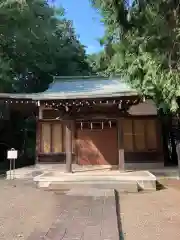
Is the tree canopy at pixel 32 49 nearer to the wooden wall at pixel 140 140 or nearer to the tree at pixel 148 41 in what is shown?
the tree at pixel 148 41

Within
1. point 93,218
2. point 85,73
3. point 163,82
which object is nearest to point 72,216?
point 93,218

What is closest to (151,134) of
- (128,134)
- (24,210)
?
(128,134)

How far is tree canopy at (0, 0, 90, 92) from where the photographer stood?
42.1ft

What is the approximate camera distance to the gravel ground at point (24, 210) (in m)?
3.96

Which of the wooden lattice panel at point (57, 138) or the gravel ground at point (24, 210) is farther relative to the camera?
the wooden lattice panel at point (57, 138)

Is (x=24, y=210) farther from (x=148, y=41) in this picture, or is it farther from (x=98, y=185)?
(x=148, y=41)

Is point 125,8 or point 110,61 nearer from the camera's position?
point 125,8

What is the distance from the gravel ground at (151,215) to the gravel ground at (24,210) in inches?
56.2

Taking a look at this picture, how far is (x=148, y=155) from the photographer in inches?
418

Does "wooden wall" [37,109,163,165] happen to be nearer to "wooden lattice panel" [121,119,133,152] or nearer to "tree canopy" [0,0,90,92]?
"wooden lattice panel" [121,119,133,152]

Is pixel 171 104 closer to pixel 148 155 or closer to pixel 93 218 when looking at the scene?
pixel 93 218

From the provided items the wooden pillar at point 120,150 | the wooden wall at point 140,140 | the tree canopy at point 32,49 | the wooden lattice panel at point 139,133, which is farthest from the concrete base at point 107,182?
the tree canopy at point 32,49

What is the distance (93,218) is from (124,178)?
3.18 meters

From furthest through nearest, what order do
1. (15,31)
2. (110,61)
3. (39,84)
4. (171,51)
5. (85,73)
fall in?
(85,73), (39,84), (15,31), (110,61), (171,51)
